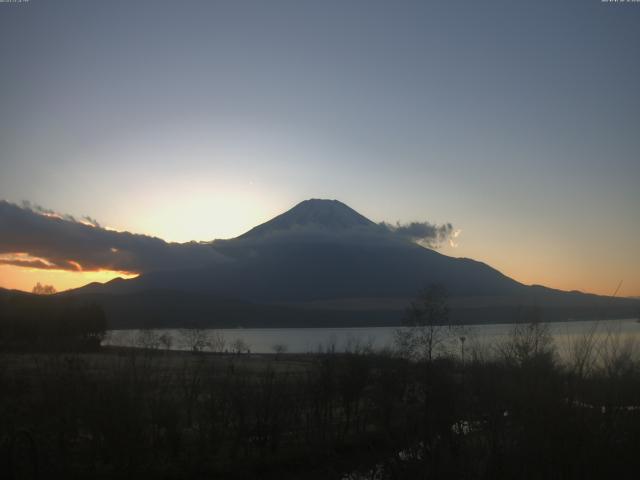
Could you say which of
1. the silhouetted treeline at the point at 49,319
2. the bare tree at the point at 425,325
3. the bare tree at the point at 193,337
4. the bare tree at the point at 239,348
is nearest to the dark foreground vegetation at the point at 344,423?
the bare tree at the point at 425,325

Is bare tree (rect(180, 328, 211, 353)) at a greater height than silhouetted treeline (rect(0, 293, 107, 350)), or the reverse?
silhouetted treeline (rect(0, 293, 107, 350))

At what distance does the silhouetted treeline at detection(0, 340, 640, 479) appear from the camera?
28.8 ft

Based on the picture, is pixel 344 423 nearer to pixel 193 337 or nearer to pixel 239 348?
pixel 239 348

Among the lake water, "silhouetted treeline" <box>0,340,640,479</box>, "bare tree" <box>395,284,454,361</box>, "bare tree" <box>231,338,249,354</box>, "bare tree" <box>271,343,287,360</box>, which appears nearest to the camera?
"silhouetted treeline" <box>0,340,640,479</box>

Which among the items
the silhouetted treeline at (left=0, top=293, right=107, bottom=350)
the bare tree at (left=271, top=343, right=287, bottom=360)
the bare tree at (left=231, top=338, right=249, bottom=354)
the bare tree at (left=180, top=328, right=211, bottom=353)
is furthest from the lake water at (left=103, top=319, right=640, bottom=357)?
the silhouetted treeline at (left=0, top=293, right=107, bottom=350)

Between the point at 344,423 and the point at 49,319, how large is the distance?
156ft

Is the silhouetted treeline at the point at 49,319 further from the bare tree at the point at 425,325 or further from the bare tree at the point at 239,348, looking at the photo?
the bare tree at the point at 425,325

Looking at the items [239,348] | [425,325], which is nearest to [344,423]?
[425,325]

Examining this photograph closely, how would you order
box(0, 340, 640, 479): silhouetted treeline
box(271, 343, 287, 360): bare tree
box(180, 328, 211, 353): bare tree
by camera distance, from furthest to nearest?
1. box(180, 328, 211, 353): bare tree
2. box(271, 343, 287, 360): bare tree
3. box(0, 340, 640, 479): silhouetted treeline

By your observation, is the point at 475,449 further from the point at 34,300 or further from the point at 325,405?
the point at 34,300

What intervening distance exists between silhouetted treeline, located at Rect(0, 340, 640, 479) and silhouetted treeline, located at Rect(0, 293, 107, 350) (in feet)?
114

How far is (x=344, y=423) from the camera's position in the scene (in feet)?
89.0

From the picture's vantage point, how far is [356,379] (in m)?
26.7

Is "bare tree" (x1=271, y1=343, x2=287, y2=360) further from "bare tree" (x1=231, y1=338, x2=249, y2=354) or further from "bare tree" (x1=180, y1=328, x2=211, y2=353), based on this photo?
"bare tree" (x1=180, y1=328, x2=211, y2=353)
